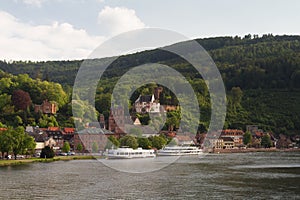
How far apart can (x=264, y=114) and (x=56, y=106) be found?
67.2 meters

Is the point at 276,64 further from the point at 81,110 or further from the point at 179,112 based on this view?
the point at 81,110

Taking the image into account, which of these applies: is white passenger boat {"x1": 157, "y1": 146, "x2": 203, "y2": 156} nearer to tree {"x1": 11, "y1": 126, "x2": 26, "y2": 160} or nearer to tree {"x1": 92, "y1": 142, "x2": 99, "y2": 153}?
tree {"x1": 92, "y1": 142, "x2": 99, "y2": 153}

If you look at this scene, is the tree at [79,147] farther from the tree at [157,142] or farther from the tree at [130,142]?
the tree at [157,142]

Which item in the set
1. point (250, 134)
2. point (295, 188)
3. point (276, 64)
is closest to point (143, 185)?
point (295, 188)

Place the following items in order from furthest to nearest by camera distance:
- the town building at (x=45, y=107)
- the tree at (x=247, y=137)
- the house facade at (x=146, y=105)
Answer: the house facade at (x=146, y=105) → the tree at (x=247, y=137) → the town building at (x=45, y=107)

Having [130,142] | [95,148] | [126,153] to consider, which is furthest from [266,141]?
[126,153]

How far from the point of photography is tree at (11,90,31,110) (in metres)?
116

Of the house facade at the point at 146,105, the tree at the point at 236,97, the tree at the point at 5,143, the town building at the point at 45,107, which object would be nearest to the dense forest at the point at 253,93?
the tree at the point at 236,97

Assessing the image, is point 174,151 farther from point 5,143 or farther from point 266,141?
point 266,141

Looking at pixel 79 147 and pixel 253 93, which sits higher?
pixel 253 93

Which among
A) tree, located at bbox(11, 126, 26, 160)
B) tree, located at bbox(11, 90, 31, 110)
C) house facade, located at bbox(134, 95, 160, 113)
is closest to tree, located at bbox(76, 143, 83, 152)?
tree, located at bbox(11, 126, 26, 160)

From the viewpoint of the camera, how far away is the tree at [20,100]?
116m

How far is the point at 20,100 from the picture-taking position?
383ft

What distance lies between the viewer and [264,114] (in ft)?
502
